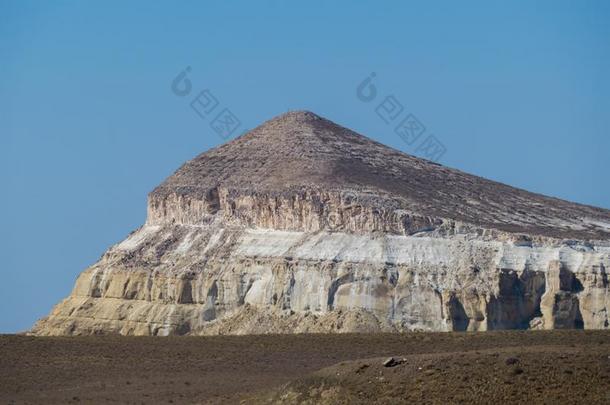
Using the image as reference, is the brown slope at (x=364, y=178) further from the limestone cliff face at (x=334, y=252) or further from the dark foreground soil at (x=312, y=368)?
the dark foreground soil at (x=312, y=368)

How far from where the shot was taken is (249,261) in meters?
81.9

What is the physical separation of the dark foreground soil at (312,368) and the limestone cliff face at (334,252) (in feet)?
17.0

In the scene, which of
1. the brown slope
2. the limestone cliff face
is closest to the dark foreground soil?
the limestone cliff face

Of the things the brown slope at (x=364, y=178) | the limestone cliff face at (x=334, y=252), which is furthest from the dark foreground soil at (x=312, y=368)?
the brown slope at (x=364, y=178)

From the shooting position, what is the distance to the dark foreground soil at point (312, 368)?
53.5 m

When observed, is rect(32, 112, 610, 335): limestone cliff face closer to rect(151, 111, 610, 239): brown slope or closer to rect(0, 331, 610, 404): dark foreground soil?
rect(151, 111, 610, 239): brown slope

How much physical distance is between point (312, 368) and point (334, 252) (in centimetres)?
1283

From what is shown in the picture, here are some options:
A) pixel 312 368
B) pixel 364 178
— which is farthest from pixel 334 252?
pixel 312 368

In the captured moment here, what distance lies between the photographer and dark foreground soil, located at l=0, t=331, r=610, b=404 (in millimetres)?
53469

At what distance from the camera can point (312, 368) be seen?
6731 cm

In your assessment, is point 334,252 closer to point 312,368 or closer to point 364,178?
point 364,178

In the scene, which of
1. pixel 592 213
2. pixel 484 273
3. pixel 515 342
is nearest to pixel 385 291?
pixel 484 273

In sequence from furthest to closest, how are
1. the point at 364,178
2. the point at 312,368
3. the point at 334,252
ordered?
the point at 364,178
the point at 334,252
the point at 312,368

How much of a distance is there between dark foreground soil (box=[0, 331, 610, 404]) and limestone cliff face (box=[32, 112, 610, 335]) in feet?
17.0
